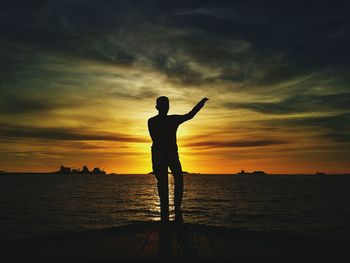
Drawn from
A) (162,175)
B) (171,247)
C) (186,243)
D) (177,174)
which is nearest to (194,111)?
(177,174)

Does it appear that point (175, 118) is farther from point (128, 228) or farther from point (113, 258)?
point (113, 258)

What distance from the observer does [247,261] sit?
6.03 metres

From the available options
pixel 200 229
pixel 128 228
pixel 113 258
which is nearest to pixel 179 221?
pixel 200 229

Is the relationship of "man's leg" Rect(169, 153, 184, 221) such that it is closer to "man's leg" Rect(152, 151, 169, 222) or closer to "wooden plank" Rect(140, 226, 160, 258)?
"man's leg" Rect(152, 151, 169, 222)

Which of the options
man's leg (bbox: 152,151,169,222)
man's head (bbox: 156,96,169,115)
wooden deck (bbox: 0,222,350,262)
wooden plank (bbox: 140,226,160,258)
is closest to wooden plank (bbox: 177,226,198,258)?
wooden deck (bbox: 0,222,350,262)

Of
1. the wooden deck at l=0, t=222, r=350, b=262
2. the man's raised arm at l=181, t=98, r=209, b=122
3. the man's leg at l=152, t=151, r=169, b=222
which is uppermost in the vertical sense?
the man's raised arm at l=181, t=98, r=209, b=122

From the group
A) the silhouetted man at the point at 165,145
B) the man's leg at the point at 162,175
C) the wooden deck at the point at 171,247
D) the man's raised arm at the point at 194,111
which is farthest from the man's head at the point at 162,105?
the wooden deck at the point at 171,247

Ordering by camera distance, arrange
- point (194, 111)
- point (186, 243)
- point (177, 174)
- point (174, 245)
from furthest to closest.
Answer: point (177, 174)
point (194, 111)
point (186, 243)
point (174, 245)

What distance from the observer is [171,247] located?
7.00 m

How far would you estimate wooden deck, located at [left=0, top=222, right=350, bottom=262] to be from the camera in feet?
20.9

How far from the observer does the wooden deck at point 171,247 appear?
6373 mm

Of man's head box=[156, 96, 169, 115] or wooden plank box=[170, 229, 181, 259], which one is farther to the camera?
man's head box=[156, 96, 169, 115]

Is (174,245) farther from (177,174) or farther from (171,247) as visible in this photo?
(177,174)

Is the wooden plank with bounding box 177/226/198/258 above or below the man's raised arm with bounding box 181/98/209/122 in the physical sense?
below
